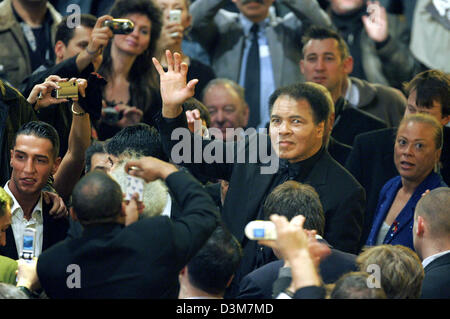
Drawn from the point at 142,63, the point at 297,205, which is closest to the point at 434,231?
the point at 297,205

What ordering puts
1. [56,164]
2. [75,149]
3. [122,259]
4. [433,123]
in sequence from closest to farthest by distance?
[122,259] < [56,164] < [75,149] < [433,123]

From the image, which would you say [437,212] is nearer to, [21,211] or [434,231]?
[434,231]

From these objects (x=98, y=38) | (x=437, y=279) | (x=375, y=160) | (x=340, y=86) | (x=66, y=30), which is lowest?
(x=437, y=279)

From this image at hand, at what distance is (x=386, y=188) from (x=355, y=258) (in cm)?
143

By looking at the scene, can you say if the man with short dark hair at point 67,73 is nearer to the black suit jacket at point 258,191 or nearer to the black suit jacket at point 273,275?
the black suit jacket at point 258,191

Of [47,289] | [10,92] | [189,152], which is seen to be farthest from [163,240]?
[10,92]

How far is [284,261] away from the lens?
364cm

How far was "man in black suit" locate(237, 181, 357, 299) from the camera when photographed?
3.59m

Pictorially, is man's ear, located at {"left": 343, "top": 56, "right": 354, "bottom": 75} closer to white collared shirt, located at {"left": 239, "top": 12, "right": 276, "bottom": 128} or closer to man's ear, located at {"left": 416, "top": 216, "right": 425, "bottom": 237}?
white collared shirt, located at {"left": 239, "top": 12, "right": 276, "bottom": 128}

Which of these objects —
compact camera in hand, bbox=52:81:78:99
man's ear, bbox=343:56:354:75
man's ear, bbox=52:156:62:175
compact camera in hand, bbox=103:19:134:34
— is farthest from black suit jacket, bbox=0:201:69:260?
man's ear, bbox=343:56:354:75

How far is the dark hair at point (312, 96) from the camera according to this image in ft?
14.9

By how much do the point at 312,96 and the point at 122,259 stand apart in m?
1.75

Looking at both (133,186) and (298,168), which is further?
(298,168)

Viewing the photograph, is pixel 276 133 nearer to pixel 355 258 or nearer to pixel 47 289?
pixel 355 258
